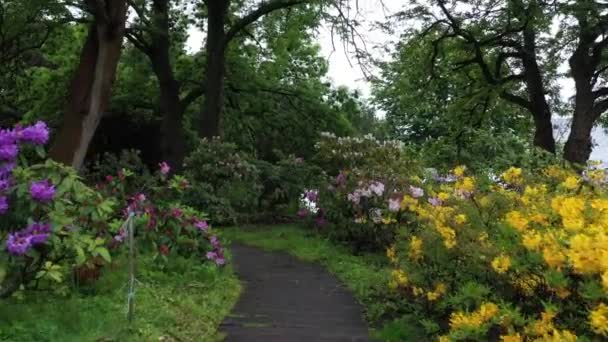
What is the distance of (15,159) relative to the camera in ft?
15.5

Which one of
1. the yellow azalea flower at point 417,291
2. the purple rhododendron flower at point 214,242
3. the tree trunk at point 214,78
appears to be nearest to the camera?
the yellow azalea flower at point 417,291

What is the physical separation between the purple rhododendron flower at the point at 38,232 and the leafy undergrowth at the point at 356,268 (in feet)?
9.22

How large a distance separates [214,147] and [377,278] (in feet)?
25.6

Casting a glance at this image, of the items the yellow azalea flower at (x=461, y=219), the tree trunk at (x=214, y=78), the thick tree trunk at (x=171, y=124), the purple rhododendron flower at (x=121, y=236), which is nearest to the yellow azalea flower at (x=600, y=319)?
the yellow azalea flower at (x=461, y=219)

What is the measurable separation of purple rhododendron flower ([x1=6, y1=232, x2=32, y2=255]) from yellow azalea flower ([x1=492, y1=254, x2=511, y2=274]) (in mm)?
2965

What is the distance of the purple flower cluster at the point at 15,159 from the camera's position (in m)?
4.51

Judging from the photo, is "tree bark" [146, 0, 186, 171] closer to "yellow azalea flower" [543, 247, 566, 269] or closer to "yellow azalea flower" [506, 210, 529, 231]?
"yellow azalea flower" [506, 210, 529, 231]

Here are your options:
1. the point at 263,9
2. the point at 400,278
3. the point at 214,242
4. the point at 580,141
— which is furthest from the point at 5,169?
the point at 580,141

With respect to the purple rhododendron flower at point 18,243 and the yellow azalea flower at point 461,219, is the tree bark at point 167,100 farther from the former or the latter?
the purple rhododendron flower at point 18,243

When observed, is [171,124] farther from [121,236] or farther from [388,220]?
[121,236]

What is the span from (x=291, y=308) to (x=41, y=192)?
10.6 ft

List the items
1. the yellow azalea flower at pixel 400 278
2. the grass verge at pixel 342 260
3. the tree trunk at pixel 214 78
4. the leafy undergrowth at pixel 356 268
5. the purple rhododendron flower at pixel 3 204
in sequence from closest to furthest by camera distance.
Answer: the purple rhododendron flower at pixel 3 204 → the leafy undergrowth at pixel 356 268 → the yellow azalea flower at pixel 400 278 → the grass verge at pixel 342 260 → the tree trunk at pixel 214 78

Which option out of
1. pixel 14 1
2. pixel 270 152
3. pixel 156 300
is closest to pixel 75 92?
pixel 14 1

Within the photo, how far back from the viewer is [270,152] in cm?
2181
